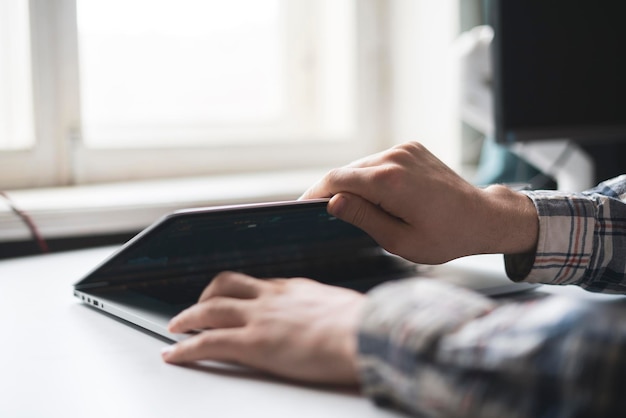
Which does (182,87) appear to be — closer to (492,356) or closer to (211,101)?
(211,101)

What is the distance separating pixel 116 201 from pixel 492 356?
99 cm

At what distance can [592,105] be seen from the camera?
1.27m

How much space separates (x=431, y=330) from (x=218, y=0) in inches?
60.1

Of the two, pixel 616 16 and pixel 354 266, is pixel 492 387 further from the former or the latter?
pixel 616 16

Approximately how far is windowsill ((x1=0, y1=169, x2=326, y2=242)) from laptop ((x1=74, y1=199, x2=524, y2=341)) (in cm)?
48

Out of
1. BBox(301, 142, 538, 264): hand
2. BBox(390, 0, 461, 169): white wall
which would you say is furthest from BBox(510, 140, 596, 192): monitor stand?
BBox(301, 142, 538, 264): hand

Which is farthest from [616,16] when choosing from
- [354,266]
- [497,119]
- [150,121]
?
[150,121]

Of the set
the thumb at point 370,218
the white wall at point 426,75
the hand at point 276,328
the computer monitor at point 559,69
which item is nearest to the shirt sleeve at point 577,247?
the thumb at point 370,218

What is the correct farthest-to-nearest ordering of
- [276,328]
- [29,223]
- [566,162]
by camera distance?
1. [566,162]
2. [29,223]
3. [276,328]

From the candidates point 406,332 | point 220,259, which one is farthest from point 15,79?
point 406,332

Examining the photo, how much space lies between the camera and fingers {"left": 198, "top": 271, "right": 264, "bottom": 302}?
52cm

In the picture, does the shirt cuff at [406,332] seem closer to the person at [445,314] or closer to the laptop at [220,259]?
the person at [445,314]

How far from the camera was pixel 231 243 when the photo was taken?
70 cm

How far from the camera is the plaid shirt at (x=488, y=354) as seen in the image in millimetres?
321
